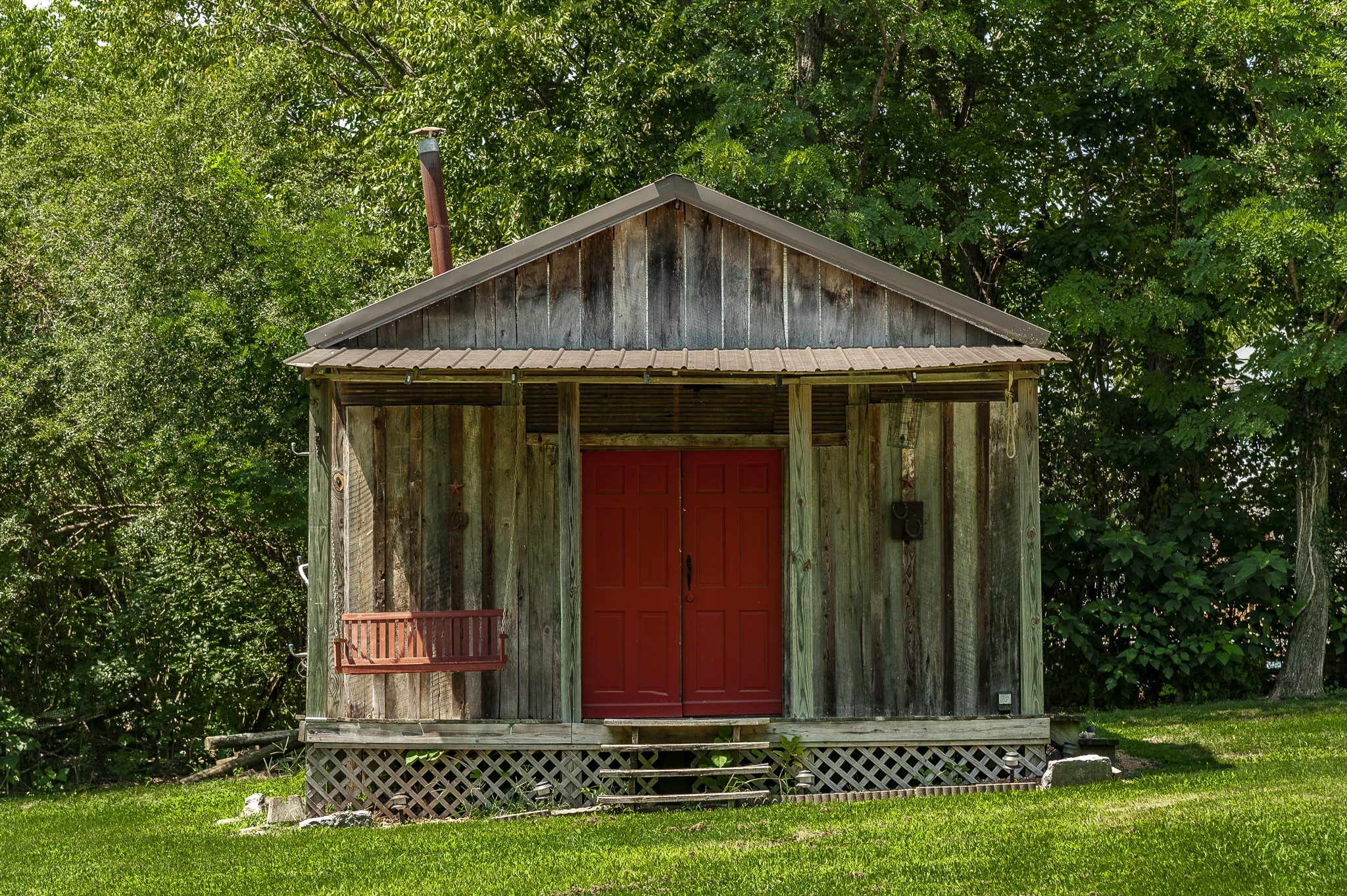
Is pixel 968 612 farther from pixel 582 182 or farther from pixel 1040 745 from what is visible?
pixel 582 182

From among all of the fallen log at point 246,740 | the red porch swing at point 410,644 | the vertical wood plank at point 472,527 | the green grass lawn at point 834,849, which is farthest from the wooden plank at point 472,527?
the fallen log at point 246,740

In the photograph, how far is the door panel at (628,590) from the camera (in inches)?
420

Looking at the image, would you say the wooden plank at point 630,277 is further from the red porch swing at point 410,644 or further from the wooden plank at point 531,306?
the red porch swing at point 410,644

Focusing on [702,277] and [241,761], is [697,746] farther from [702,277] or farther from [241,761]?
[241,761]

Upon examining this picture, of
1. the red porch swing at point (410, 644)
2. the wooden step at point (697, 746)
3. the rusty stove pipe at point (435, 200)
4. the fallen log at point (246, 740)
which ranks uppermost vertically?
the rusty stove pipe at point (435, 200)

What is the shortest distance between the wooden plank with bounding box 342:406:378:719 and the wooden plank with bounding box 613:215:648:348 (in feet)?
6.96

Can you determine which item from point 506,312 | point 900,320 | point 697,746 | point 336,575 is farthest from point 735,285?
point 336,575

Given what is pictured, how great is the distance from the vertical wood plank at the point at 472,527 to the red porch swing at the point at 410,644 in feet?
1.25

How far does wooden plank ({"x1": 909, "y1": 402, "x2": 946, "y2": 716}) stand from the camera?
1035 cm

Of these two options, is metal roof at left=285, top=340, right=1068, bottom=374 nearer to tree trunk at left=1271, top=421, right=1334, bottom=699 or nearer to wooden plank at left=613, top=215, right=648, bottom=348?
wooden plank at left=613, top=215, right=648, bottom=348

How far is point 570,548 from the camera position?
32.8 ft

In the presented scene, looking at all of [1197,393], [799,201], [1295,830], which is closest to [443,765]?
[1295,830]

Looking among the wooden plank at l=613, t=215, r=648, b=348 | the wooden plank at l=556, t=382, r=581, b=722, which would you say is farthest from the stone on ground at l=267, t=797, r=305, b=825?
the wooden plank at l=613, t=215, r=648, b=348

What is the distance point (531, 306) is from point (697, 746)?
3476 millimetres
